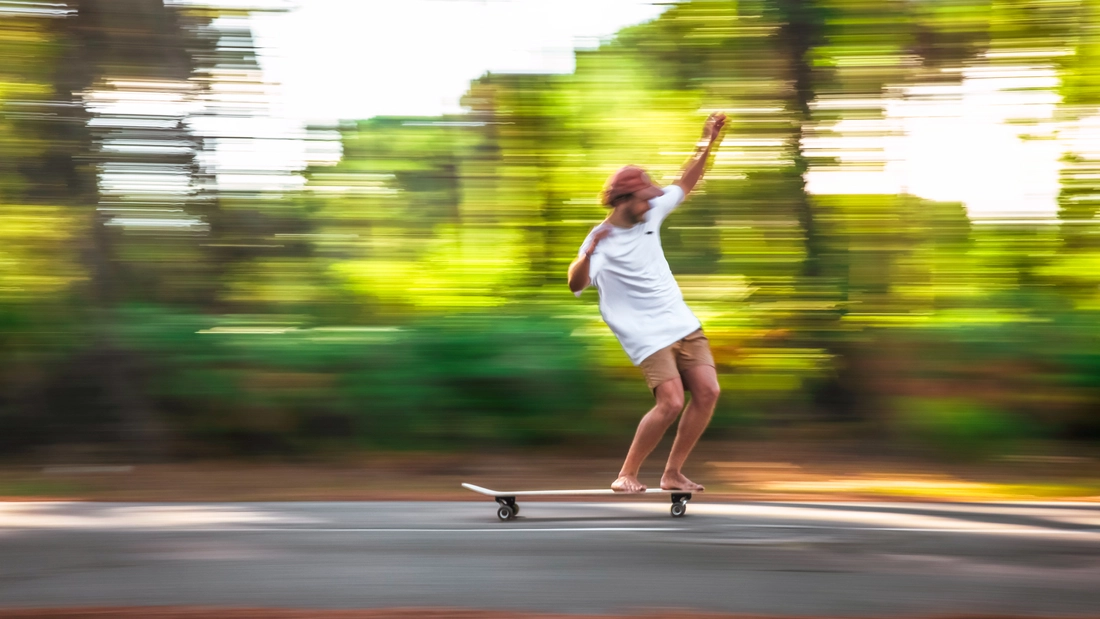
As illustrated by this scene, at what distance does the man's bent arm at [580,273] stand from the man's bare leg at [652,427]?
2.43ft

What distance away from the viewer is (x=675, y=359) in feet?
20.8

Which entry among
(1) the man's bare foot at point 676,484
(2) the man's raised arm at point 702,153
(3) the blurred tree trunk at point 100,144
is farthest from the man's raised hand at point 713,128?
(3) the blurred tree trunk at point 100,144

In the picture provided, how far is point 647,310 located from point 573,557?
1.59 m

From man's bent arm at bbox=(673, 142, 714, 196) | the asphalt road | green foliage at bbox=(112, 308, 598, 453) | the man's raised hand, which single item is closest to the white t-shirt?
man's bent arm at bbox=(673, 142, 714, 196)

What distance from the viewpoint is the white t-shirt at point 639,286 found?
6129mm

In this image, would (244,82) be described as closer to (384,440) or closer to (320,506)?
(384,440)

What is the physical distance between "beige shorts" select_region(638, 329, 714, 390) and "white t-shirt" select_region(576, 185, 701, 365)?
49 mm

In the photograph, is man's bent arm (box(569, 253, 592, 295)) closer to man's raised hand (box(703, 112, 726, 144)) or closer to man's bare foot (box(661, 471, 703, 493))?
man's raised hand (box(703, 112, 726, 144))

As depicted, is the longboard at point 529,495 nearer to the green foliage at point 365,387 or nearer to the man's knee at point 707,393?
the man's knee at point 707,393

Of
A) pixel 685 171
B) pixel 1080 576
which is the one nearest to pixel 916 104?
pixel 685 171

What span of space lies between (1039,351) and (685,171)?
4794mm

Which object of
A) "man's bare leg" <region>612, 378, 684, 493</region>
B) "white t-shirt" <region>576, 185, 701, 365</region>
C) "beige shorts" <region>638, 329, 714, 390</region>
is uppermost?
"white t-shirt" <region>576, 185, 701, 365</region>

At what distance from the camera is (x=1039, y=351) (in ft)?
31.3

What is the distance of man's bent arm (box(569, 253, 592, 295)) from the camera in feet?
20.3
